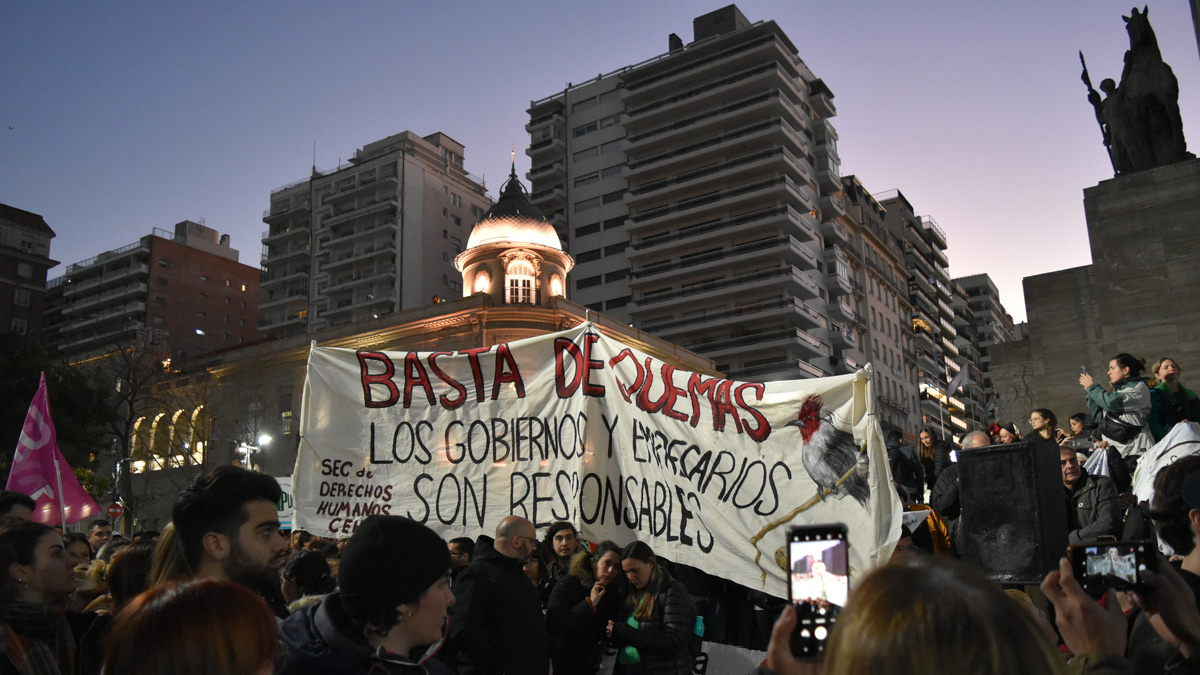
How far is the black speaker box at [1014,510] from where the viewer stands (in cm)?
525

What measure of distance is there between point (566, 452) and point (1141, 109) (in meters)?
14.3

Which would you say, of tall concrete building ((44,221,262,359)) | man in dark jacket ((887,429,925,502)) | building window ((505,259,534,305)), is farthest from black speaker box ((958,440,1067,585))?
tall concrete building ((44,221,262,359))

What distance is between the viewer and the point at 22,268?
244 ft

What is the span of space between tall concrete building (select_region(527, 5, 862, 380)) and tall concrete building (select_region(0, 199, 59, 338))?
39.4 m

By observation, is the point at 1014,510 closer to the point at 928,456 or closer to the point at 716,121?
the point at 928,456

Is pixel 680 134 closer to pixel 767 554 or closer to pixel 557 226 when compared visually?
pixel 557 226

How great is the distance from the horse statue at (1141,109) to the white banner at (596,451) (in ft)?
41.2

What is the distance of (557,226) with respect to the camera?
74375mm

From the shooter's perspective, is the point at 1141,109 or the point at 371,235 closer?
the point at 1141,109

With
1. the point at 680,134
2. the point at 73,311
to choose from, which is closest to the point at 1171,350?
the point at 680,134

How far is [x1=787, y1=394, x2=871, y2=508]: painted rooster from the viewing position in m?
6.97

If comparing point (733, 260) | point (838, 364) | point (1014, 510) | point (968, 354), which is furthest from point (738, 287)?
point (968, 354)

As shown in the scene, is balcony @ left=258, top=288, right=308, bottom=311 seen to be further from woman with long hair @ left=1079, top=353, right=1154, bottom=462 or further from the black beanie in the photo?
the black beanie

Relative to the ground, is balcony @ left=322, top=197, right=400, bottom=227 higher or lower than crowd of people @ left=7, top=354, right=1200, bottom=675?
higher
